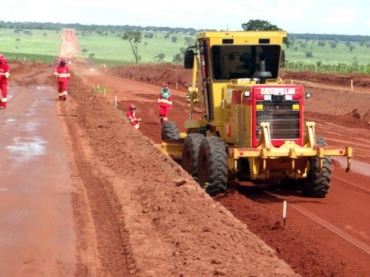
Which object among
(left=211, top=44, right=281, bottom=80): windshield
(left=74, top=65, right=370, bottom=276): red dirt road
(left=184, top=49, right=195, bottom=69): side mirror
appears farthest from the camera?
(left=184, top=49, right=195, bottom=69): side mirror

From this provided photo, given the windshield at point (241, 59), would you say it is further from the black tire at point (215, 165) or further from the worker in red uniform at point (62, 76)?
the worker in red uniform at point (62, 76)

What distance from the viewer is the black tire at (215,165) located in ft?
45.6

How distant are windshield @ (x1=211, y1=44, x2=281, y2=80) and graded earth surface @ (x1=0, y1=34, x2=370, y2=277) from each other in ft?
6.88

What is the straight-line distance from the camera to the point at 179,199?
11.9 meters

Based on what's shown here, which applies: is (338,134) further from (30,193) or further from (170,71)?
(170,71)

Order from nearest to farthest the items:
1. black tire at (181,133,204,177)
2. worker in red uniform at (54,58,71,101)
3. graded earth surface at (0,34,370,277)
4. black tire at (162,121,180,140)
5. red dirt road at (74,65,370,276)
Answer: graded earth surface at (0,34,370,277)
red dirt road at (74,65,370,276)
black tire at (181,133,204,177)
black tire at (162,121,180,140)
worker in red uniform at (54,58,71,101)

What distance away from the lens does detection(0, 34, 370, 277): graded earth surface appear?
8812 mm

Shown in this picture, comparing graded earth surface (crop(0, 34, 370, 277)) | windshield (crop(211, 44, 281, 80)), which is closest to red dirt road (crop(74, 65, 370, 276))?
graded earth surface (crop(0, 34, 370, 277))

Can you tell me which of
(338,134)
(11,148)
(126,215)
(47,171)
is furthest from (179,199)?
(338,134)

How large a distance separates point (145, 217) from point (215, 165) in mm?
3162

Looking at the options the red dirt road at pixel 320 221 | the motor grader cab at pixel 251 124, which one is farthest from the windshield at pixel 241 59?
the red dirt road at pixel 320 221

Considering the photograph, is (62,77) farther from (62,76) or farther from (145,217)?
(145,217)

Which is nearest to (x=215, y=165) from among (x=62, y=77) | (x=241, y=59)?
(x=241, y=59)

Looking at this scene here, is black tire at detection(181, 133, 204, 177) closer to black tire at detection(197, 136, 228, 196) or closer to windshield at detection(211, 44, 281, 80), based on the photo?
black tire at detection(197, 136, 228, 196)
